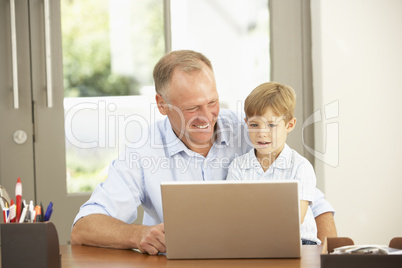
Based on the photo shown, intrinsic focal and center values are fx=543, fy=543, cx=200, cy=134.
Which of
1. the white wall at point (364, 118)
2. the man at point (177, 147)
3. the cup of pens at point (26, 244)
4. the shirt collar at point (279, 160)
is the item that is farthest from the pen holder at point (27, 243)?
the white wall at point (364, 118)

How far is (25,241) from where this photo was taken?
1.21 metres

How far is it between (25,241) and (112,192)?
0.81 meters

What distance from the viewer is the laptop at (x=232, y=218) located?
52.1 inches

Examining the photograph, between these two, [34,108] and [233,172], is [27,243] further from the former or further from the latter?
[34,108]

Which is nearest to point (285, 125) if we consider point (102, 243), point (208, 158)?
point (208, 158)

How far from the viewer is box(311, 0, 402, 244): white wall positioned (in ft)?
9.16

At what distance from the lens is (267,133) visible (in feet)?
6.72

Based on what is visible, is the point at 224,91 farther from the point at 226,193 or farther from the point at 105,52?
the point at 226,193

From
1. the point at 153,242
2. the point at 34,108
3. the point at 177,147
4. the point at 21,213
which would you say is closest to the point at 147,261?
the point at 153,242

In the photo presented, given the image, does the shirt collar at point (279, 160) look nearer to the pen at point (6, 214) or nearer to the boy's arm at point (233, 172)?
the boy's arm at point (233, 172)

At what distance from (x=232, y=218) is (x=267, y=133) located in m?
0.75

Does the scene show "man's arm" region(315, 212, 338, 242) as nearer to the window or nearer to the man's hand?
the man's hand

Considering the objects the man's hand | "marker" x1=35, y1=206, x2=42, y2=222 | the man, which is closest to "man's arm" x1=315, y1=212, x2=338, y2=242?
the man

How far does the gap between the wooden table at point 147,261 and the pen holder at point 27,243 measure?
0.23 m
